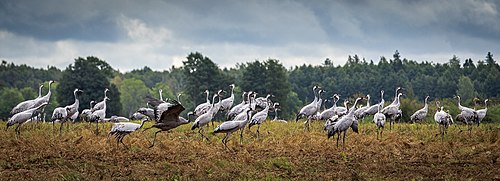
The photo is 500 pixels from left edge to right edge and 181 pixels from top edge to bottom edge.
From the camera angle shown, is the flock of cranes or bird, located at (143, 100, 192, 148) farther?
the flock of cranes

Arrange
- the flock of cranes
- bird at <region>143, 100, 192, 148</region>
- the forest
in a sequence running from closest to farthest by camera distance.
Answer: bird at <region>143, 100, 192, 148</region>
the flock of cranes
the forest

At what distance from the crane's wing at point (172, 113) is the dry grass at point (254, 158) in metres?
0.70

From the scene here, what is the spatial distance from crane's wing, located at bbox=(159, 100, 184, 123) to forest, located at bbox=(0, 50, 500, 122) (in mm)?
22187

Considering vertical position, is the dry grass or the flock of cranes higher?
the flock of cranes

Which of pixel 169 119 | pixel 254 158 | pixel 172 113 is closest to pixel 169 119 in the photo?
pixel 169 119

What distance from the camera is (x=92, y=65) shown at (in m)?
62.5

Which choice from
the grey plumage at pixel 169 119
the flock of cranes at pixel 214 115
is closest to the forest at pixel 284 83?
the flock of cranes at pixel 214 115

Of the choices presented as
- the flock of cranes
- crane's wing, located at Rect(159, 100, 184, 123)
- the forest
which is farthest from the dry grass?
the forest

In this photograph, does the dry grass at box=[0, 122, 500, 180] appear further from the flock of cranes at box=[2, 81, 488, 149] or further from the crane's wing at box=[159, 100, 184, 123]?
the crane's wing at box=[159, 100, 184, 123]

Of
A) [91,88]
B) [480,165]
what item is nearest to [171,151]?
[480,165]

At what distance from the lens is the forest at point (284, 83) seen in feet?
199

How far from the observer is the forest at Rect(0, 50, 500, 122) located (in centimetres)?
6072

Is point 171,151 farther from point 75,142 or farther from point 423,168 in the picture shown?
point 423,168

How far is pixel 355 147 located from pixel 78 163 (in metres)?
7.91
